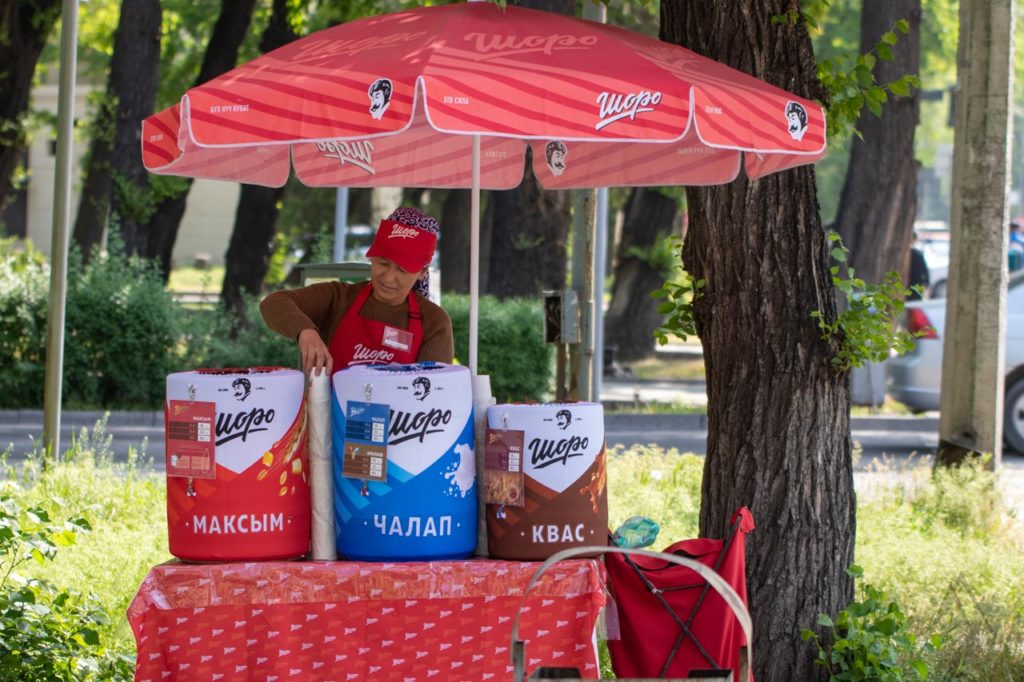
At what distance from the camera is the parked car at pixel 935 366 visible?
15031 mm

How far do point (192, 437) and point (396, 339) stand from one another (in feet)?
4.38

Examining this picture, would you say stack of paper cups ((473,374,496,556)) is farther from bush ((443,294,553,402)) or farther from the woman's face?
bush ((443,294,553,402))

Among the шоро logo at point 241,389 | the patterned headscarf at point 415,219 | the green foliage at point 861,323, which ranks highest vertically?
the patterned headscarf at point 415,219

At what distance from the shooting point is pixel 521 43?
15.3ft

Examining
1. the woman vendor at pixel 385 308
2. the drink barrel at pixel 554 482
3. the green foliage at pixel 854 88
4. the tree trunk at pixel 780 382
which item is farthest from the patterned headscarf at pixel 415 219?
the green foliage at pixel 854 88

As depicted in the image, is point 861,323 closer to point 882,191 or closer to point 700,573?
point 700,573

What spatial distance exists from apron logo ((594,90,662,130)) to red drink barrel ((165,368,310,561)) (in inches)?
48.8

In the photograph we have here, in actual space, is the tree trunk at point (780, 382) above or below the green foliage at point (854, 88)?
below

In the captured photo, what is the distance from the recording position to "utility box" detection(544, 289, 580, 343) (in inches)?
407

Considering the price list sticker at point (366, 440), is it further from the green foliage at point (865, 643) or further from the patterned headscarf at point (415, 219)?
the green foliage at point (865, 643)

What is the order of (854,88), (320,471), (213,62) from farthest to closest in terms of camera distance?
(213,62)
(854,88)
(320,471)

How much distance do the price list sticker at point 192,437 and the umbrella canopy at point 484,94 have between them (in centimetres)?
81

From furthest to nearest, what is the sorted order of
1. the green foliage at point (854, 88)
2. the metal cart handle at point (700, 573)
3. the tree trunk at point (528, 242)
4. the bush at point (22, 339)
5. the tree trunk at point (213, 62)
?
the tree trunk at point (213, 62), the tree trunk at point (528, 242), the bush at point (22, 339), the green foliage at point (854, 88), the metal cart handle at point (700, 573)

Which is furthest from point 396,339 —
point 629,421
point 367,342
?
point 629,421
